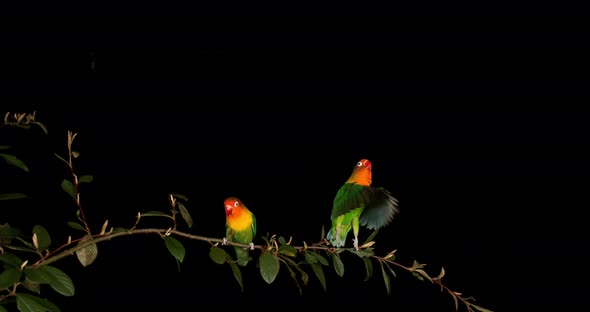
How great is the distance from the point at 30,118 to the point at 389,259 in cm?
41

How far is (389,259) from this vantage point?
0.59 meters

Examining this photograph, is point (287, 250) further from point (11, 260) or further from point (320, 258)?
point (11, 260)

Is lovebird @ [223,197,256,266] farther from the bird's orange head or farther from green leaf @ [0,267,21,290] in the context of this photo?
green leaf @ [0,267,21,290]

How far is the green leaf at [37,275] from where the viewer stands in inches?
17.9

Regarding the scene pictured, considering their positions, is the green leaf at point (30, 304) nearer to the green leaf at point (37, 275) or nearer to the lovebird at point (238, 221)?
the green leaf at point (37, 275)

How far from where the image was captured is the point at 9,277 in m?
0.44

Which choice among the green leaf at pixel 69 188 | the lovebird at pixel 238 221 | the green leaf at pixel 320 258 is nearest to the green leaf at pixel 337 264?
the green leaf at pixel 320 258

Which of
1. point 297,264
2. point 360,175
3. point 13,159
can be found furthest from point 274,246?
point 13,159

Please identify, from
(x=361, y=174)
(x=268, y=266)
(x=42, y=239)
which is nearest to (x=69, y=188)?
(x=42, y=239)

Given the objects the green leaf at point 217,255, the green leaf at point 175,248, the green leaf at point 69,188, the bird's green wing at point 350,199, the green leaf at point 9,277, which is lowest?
the green leaf at point 217,255

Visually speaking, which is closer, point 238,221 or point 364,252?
point 364,252

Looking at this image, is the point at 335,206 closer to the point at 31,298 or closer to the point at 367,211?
the point at 367,211

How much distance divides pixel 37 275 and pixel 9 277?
3 cm

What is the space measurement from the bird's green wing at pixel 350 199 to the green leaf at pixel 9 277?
0.94 ft
